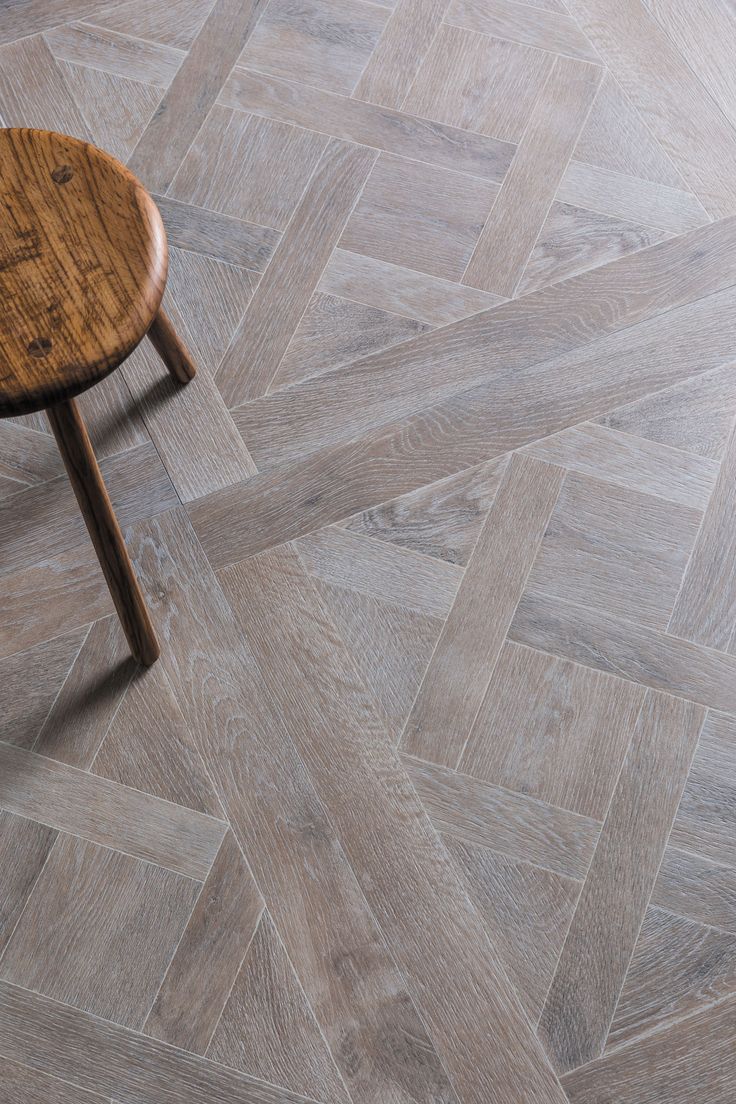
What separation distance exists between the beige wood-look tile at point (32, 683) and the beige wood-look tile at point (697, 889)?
0.56m

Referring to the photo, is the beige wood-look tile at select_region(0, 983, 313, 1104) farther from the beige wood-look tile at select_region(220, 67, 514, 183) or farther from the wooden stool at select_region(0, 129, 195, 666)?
the beige wood-look tile at select_region(220, 67, 514, 183)

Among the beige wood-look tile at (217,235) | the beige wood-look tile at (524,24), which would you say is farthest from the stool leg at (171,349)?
the beige wood-look tile at (524,24)

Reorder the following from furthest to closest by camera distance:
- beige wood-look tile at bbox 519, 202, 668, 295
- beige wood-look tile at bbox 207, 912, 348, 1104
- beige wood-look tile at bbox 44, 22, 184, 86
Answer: beige wood-look tile at bbox 44, 22, 184, 86, beige wood-look tile at bbox 519, 202, 668, 295, beige wood-look tile at bbox 207, 912, 348, 1104

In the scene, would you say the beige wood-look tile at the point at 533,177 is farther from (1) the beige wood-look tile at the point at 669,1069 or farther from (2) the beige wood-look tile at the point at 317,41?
(1) the beige wood-look tile at the point at 669,1069

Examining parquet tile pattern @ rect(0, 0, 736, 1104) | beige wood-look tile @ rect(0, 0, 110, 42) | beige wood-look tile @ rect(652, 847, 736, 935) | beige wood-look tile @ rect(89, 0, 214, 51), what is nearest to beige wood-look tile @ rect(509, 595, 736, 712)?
parquet tile pattern @ rect(0, 0, 736, 1104)

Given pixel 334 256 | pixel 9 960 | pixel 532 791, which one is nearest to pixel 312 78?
pixel 334 256

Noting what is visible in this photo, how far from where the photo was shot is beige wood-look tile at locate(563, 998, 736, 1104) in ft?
2.58

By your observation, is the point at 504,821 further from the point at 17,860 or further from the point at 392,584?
the point at 17,860

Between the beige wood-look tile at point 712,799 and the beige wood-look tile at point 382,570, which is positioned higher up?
the beige wood-look tile at point 382,570

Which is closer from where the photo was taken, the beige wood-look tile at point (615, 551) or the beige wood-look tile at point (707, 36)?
the beige wood-look tile at point (615, 551)

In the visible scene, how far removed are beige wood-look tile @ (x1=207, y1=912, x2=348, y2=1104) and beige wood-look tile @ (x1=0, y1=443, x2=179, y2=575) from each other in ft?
1.38

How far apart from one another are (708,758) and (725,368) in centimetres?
42

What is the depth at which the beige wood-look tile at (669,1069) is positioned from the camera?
0.79 m

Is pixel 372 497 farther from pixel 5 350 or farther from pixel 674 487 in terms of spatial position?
pixel 5 350
